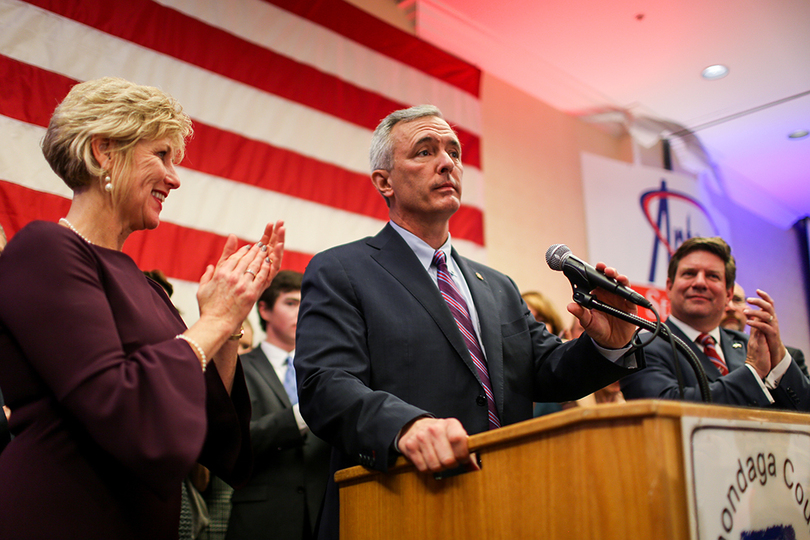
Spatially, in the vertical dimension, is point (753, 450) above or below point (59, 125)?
below

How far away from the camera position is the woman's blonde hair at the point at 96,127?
1.28m

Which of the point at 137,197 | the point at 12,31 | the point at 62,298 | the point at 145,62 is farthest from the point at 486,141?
the point at 62,298

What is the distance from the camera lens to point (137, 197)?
1327mm

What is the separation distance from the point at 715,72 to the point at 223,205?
426 centimetres

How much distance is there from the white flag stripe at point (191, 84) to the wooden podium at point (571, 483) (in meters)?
2.37

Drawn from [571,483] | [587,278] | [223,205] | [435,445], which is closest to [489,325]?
[587,278]

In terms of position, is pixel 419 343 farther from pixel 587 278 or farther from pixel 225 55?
pixel 225 55

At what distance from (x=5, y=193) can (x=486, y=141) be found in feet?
10.7

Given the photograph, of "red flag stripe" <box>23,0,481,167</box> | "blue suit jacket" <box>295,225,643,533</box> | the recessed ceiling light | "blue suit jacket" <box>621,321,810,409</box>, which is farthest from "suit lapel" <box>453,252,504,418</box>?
the recessed ceiling light

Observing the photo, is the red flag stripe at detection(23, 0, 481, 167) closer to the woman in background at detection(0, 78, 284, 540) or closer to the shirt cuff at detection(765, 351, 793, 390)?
the woman in background at detection(0, 78, 284, 540)

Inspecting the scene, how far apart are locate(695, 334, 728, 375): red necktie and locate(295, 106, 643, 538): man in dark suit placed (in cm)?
99

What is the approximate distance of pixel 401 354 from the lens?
1.51 meters

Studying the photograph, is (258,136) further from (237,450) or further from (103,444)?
(103,444)

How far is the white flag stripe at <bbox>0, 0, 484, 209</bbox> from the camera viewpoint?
257 cm
